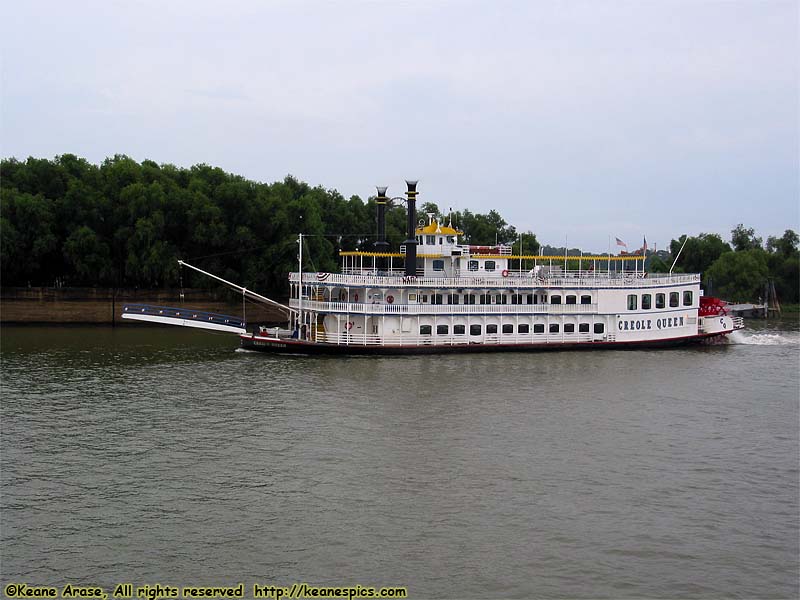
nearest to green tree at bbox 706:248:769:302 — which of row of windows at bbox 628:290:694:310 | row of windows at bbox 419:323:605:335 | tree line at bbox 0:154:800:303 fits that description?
tree line at bbox 0:154:800:303

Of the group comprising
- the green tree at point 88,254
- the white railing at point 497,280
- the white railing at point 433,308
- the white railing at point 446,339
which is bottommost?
the white railing at point 446,339

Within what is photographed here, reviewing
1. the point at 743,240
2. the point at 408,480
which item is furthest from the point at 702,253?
the point at 408,480

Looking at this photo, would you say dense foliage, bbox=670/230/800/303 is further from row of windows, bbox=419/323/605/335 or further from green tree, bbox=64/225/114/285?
green tree, bbox=64/225/114/285

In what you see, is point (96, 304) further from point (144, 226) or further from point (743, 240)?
point (743, 240)

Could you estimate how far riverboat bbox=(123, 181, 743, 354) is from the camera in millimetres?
48656

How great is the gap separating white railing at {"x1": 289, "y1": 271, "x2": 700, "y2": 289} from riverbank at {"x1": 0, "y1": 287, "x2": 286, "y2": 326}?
20.9 meters

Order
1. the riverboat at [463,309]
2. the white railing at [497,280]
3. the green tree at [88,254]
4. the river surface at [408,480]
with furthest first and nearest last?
1. the green tree at [88,254]
2. the white railing at [497,280]
3. the riverboat at [463,309]
4. the river surface at [408,480]

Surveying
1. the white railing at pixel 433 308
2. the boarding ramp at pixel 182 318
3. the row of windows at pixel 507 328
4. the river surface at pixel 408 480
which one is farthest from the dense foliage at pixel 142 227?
the river surface at pixel 408 480

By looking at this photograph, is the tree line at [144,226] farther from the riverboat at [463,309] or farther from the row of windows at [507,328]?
the row of windows at [507,328]

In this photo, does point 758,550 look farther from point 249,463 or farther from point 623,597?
point 249,463

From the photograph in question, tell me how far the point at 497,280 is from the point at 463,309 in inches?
122

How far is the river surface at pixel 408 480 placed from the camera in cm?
1878

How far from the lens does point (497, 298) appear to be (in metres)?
52.0

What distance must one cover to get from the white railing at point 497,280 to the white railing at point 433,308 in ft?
4.03
